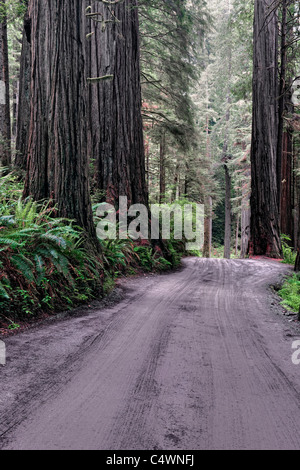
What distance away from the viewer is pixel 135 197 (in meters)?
8.05

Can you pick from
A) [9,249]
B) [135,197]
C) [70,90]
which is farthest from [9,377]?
[135,197]

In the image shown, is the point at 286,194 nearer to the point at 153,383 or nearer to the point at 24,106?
the point at 24,106

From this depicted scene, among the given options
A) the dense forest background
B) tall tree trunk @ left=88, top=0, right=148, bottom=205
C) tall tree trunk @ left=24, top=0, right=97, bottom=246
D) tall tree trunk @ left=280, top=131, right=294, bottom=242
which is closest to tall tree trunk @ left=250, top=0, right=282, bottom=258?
the dense forest background

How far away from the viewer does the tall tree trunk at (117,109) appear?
308 inches

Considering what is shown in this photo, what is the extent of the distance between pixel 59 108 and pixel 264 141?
9070 mm

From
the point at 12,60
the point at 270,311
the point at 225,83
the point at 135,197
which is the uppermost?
the point at 225,83

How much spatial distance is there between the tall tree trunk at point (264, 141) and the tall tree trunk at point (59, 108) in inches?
326

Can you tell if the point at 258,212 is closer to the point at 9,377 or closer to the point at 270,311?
the point at 270,311

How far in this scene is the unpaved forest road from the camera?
1.65 m

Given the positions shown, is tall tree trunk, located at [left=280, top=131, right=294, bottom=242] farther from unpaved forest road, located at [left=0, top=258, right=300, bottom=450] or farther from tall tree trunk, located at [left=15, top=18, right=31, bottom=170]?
unpaved forest road, located at [left=0, top=258, right=300, bottom=450]

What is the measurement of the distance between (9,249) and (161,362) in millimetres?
2173

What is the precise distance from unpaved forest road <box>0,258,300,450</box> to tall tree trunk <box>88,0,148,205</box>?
4.40m

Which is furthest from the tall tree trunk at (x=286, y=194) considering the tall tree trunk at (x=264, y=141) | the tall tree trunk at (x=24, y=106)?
the tall tree trunk at (x=24, y=106)

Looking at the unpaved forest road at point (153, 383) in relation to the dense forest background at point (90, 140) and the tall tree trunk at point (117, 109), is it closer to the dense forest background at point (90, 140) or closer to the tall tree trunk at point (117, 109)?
the dense forest background at point (90, 140)
